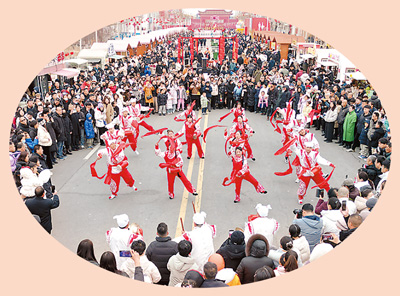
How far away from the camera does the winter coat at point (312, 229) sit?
6125 mm

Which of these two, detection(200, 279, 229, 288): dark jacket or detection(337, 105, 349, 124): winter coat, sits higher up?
detection(337, 105, 349, 124): winter coat

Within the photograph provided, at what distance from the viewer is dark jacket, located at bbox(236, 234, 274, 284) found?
5.20m

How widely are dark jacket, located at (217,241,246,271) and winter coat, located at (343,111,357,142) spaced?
8193 millimetres

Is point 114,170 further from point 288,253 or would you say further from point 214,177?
point 288,253

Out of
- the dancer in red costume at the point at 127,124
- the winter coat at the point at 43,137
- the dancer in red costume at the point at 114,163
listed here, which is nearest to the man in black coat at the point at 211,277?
the dancer in red costume at the point at 114,163

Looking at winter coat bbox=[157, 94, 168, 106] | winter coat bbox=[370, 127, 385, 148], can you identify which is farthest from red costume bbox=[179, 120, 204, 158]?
winter coat bbox=[157, 94, 168, 106]

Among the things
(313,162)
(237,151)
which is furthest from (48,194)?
(313,162)

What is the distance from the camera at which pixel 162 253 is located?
5.58 metres

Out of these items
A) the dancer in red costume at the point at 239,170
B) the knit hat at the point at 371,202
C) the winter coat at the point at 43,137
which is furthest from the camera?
the winter coat at the point at 43,137

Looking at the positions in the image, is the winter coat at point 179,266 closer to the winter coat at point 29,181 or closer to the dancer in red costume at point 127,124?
the winter coat at point 29,181

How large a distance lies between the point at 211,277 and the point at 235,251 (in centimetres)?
90

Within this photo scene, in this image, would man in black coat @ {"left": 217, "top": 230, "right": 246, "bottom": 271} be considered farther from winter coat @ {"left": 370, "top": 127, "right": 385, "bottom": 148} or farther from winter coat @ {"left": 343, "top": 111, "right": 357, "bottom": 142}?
winter coat @ {"left": 343, "top": 111, "right": 357, "bottom": 142}

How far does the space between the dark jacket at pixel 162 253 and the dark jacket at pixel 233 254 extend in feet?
2.44

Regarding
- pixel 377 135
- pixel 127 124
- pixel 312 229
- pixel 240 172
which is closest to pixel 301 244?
pixel 312 229
